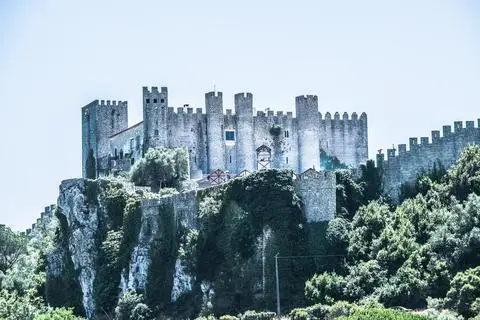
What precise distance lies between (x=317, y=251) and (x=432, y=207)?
666 centimetres

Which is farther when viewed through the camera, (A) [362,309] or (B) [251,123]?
(B) [251,123]

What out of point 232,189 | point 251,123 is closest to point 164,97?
point 251,123

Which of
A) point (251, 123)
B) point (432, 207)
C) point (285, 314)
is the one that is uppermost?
point (251, 123)

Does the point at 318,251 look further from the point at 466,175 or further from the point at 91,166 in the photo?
the point at 91,166

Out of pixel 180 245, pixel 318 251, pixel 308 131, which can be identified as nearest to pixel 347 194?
pixel 318 251

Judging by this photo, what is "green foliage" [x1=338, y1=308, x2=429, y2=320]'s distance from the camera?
5869cm

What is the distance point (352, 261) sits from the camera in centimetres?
7038

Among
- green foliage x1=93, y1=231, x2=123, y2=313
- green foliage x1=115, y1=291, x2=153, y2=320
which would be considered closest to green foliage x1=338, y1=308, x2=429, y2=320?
green foliage x1=115, y1=291, x2=153, y2=320

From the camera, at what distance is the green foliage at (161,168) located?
90.9 meters

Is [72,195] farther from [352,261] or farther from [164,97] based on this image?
[352,261]

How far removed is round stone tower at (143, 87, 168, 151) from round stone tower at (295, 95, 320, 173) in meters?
9.77

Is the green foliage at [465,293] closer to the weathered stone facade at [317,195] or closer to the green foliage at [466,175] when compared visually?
the green foliage at [466,175]

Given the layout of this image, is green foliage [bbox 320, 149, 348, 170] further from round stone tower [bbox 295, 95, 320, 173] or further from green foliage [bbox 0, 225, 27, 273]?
green foliage [bbox 0, 225, 27, 273]

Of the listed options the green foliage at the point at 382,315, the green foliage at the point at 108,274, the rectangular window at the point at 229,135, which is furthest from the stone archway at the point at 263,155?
the green foliage at the point at 382,315
